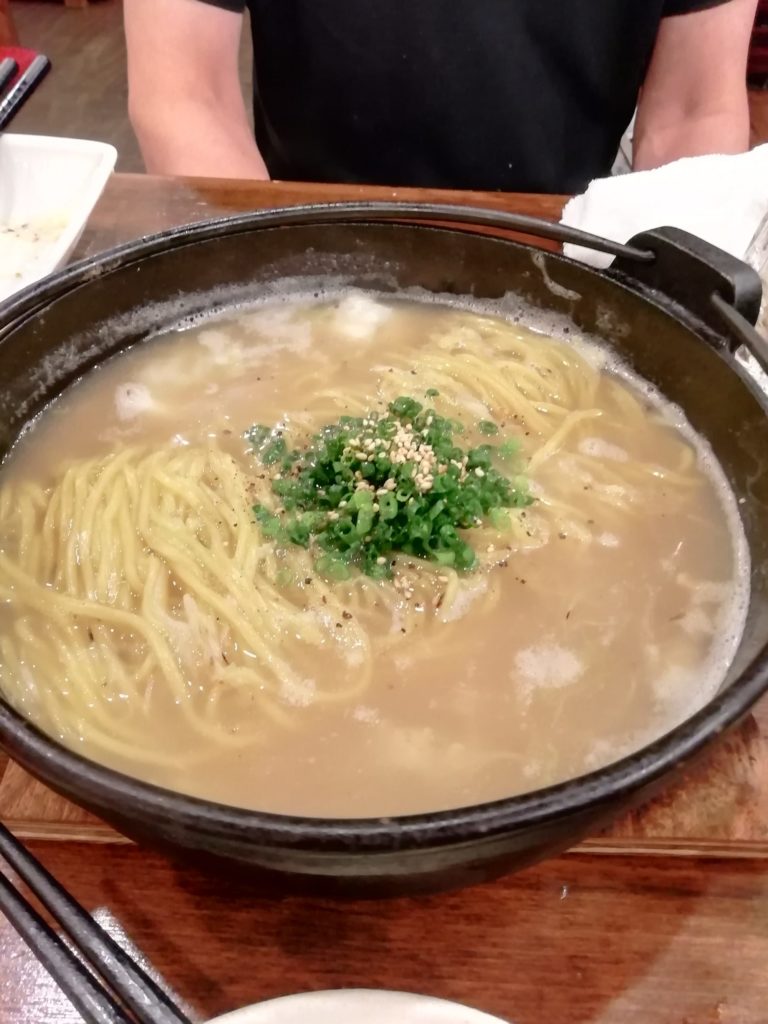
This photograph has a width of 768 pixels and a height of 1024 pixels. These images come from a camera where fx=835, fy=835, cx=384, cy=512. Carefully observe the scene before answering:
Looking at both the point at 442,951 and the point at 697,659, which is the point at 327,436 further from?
the point at 442,951

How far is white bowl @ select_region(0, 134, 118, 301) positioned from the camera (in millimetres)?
1959

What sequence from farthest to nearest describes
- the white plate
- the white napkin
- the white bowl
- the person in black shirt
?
1. the person in black shirt
2. the white bowl
3. the white napkin
4. the white plate

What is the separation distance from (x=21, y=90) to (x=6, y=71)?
5 cm

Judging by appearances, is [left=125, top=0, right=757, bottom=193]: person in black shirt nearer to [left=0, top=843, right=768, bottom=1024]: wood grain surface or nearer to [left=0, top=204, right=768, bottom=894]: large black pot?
[left=0, top=204, right=768, bottom=894]: large black pot

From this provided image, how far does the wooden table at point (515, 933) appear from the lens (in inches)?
35.9

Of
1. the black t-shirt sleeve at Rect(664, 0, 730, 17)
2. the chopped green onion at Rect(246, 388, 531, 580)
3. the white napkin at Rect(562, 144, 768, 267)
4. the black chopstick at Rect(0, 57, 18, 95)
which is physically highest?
the black chopstick at Rect(0, 57, 18, 95)

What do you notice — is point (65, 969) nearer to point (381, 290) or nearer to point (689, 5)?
point (381, 290)

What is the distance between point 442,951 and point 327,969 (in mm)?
131

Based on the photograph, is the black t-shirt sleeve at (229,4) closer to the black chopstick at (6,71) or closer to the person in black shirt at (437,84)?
the person in black shirt at (437,84)

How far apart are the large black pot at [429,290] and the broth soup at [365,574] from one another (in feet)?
0.27

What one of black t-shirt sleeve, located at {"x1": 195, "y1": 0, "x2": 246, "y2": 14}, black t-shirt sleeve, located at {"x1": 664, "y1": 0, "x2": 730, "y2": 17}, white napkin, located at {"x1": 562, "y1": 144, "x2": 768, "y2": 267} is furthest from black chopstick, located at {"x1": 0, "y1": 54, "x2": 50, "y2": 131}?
black t-shirt sleeve, located at {"x1": 664, "y1": 0, "x2": 730, "y2": 17}

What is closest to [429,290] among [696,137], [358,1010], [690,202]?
[690,202]

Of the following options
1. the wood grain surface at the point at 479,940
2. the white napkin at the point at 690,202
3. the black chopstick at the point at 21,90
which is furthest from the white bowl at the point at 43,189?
the wood grain surface at the point at 479,940

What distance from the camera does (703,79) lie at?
2.40 m
